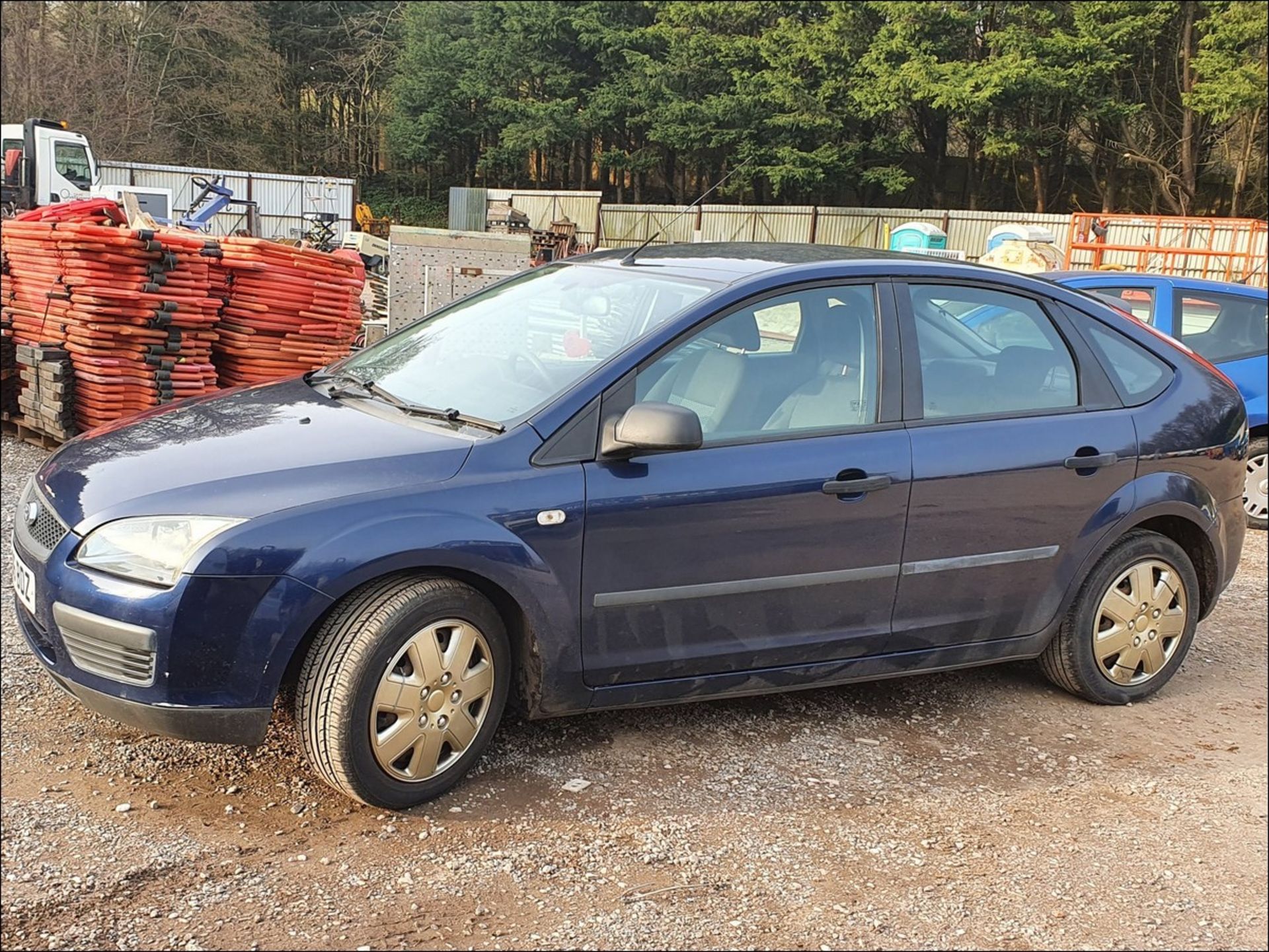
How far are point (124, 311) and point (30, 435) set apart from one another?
4.38ft

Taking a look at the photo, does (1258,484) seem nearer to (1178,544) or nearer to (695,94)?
(1178,544)

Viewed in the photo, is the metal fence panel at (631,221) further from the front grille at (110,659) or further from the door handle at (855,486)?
the front grille at (110,659)

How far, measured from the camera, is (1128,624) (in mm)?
4465

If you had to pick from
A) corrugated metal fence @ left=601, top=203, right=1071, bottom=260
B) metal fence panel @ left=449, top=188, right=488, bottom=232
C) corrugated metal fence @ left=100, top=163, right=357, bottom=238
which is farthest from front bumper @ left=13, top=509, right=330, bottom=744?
corrugated metal fence @ left=601, top=203, right=1071, bottom=260

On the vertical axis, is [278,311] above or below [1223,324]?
below

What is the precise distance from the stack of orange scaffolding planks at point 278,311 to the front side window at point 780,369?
5478 mm

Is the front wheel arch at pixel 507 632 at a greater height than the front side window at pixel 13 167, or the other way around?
the front side window at pixel 13 167

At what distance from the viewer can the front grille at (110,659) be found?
302cm

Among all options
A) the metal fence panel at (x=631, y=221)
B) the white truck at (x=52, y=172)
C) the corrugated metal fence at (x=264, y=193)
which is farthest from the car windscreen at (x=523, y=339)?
the metal fence panel at (x=631, y=221)

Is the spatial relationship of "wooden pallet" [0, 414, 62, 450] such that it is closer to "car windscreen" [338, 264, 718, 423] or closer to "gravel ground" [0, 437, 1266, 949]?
"gravel ground" [0, 437, 1266, 949]

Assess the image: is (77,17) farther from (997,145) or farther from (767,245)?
(997,145)

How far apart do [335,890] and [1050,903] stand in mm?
1892

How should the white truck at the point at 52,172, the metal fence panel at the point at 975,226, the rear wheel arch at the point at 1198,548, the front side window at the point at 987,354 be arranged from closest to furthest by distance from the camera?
the front side window at the point at 987,354, the rear wheel arch at the point at 1198,548, the white truck at the point at 52,172, the metal fence panel at the point at 975,226

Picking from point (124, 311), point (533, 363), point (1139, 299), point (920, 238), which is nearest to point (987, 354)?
point (533, 363)
